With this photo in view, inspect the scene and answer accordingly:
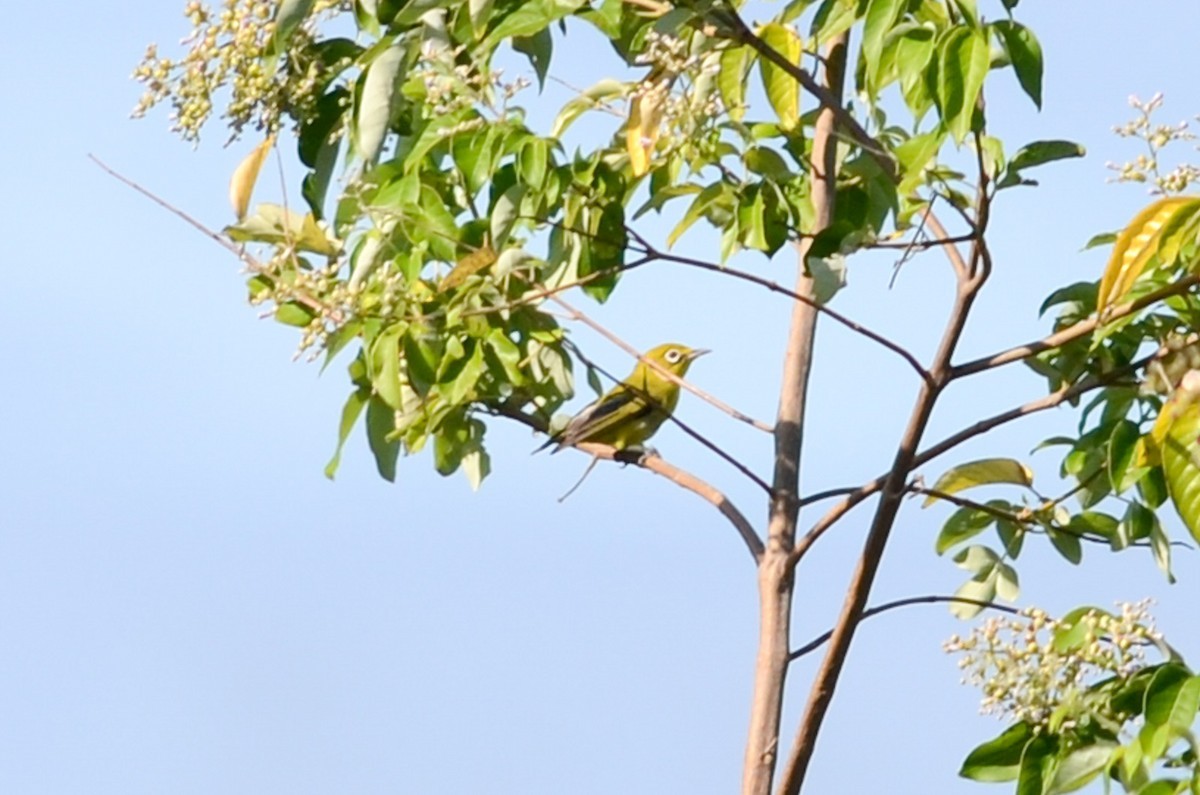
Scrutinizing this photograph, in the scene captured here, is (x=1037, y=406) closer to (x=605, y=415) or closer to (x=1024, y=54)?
(x=1024, y=54)

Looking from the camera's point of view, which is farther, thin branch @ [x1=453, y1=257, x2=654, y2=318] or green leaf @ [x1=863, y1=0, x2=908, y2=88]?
thin branch @ [x1=453, y1=257, x2=654, y2=318]

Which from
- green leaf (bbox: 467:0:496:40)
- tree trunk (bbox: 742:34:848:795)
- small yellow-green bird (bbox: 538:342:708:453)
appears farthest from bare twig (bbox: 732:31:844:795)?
green leaf (bbox: 467:0:496:40)

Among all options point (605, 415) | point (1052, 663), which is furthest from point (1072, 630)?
point (605, 415)

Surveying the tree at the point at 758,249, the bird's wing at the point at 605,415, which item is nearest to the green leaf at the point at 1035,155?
the tree at the point at 758,249

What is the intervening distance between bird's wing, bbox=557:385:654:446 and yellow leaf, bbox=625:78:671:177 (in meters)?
0.70

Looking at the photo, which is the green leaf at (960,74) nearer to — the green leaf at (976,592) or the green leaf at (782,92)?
the green leaf at (782,92)

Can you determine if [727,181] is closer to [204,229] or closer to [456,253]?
[456,253]

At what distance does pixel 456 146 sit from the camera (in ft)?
9.37

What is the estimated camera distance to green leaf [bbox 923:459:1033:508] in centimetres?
323

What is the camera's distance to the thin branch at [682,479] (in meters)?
3.00

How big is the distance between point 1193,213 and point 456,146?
115 centimetres

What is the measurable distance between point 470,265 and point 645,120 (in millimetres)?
382

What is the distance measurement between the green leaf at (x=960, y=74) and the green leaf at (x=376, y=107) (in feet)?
2.88

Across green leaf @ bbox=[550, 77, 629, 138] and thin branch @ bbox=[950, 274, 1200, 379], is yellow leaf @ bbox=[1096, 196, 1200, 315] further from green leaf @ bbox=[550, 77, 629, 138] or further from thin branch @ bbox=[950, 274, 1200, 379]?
green leaf @ bbox=[550, 77, 629, 138]
